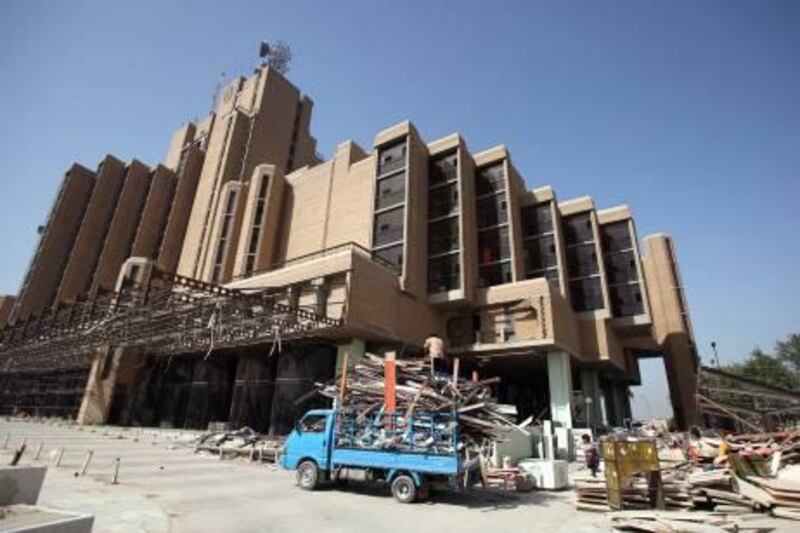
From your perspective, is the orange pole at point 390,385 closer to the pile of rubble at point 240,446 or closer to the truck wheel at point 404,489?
the truck wheel at point 404,489

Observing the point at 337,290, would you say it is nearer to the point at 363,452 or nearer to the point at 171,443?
the point at 171,443

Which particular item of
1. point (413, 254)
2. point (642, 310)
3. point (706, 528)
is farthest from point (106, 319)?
point (642, 310)

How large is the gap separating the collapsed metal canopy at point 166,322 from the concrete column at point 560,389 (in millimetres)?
17693

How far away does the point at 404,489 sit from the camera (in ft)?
38.9

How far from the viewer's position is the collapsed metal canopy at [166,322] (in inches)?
994

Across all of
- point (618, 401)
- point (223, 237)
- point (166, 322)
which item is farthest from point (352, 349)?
point (618, 401)

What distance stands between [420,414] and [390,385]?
4.30 feet

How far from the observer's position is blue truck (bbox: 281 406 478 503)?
11.7 m

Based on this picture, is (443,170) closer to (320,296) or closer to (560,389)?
(320,296)

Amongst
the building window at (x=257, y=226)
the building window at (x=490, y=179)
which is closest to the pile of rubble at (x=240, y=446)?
the building window at (x=257, y=226)

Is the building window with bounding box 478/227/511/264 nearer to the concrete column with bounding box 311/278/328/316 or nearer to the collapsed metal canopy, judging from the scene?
the concrete column with bounding box 311/278/328/316

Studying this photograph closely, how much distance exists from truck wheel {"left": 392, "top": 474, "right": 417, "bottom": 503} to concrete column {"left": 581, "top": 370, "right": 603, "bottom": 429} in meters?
33.3

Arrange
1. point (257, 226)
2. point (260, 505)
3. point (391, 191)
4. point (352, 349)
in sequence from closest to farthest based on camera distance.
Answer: point (260, 505) → point (352, 349) → point (391, 191) → point (257, 226)

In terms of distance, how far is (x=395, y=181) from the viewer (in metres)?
38.6
